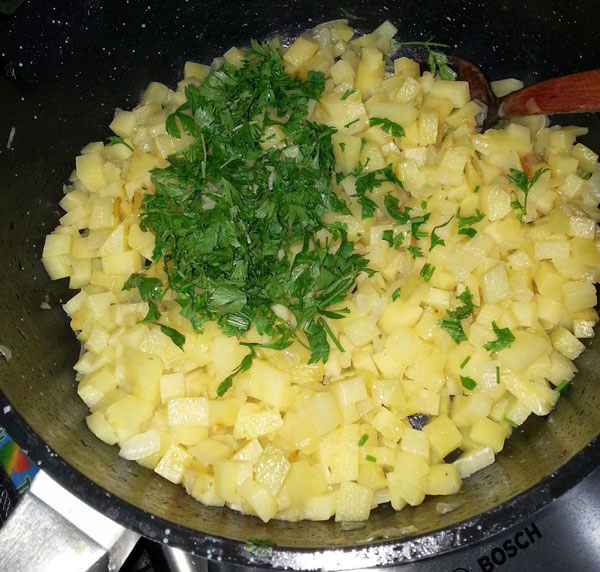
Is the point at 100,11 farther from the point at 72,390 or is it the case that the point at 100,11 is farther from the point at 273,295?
the point at 72,390

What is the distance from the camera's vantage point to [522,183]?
7.81 ft

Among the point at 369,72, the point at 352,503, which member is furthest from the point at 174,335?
the point at 369,72

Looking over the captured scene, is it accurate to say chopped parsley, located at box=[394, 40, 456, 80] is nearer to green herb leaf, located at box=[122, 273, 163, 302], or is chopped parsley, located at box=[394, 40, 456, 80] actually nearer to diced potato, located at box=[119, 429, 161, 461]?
green herb leaf, located at box=[122, 273, 163, 302]

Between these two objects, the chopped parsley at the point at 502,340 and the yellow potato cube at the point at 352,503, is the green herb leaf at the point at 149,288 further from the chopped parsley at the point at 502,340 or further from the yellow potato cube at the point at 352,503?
the chopped parsley at the point at 502,340

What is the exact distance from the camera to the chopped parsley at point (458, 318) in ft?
7.47

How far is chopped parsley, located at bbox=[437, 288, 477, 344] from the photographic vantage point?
7.47 feet

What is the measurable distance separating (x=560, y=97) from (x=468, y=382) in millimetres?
1090

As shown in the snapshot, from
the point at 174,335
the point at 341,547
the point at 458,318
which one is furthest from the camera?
the point at 458,318

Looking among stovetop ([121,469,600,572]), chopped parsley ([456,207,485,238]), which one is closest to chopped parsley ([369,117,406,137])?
chopped parsley ([456,207,485,238])

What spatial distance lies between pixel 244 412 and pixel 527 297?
3.69ft

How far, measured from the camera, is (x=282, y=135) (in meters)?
2.46

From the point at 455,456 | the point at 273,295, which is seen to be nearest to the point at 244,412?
the point at 273,295

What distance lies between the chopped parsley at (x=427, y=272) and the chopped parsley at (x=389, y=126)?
1.83 feet

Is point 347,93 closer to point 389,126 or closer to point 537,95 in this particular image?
point 389,126
